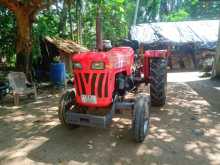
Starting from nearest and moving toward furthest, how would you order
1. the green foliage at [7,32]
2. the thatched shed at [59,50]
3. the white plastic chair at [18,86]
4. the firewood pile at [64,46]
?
the white plastic chair at [18,86] → the green foliage at [7,32] → the firewood pile at [64,46] → the thatched shed at [59,50]

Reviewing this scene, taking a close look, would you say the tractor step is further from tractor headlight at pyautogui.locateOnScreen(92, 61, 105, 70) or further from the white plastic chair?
the white plastic chair

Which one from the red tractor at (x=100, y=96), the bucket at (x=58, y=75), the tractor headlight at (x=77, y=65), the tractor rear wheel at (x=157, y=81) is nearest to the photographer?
the red tractor at (x=100, y=96)

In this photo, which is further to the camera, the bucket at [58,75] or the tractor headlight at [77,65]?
the bucket at [58,75]

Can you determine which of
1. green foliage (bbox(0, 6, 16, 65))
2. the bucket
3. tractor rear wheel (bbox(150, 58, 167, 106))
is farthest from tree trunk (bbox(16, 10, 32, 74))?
tractor rear wheel (bbox(150, 58, 167, 106))

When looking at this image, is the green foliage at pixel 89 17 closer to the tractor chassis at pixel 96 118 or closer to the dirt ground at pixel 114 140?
the dirt ground at pixel 114 140

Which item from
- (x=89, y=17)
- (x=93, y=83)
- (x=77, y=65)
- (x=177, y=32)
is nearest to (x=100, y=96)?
(x=93, y=83)

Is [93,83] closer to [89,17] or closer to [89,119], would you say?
[89,119]

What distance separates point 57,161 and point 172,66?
16896 millimetres

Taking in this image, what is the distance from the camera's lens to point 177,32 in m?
20.7

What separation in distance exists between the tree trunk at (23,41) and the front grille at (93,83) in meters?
5.43

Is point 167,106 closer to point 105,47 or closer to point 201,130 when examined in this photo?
point 201,130

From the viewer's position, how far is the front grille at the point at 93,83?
4.84m

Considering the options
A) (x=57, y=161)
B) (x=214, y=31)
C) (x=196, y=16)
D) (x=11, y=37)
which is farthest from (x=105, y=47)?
(x=196, y=16)

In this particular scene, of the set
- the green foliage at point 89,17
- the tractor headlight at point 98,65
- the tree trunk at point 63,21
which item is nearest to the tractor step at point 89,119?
the tractor headlight at point 98,65
